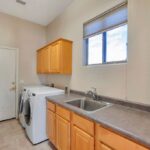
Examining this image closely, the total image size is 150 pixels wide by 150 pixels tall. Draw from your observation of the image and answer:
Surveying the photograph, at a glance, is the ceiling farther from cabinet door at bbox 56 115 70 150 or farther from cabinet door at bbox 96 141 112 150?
cabinet door at bbox 96 141 112 150

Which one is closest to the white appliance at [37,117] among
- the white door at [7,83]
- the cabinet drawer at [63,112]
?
the cabinet drawer at [63,112]

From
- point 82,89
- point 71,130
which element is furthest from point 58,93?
point 71,130

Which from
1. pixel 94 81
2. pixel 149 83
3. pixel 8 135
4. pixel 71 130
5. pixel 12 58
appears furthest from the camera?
pixel 12 58

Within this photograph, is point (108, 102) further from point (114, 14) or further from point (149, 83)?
point (114, 14)

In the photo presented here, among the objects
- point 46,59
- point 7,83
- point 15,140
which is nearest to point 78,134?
point 15,140

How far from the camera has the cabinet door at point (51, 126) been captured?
2107mm

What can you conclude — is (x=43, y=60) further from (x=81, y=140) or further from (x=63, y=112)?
(x=81, y=140)

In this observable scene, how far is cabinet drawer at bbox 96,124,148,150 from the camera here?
0.97 metres

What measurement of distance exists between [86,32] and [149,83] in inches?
59.2

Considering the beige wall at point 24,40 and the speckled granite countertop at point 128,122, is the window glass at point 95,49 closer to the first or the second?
the speckled granite countertop at point 128,122

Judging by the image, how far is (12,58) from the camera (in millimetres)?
3400

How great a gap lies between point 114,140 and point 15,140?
6.99 ft

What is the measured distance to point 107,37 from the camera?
2115 mm

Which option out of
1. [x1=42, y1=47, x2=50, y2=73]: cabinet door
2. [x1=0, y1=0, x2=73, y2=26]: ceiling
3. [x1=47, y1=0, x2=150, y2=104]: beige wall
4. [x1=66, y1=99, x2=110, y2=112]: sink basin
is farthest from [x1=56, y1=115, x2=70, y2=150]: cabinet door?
[x1=0, y1=0, x2=73, y2=26]: ceiling
